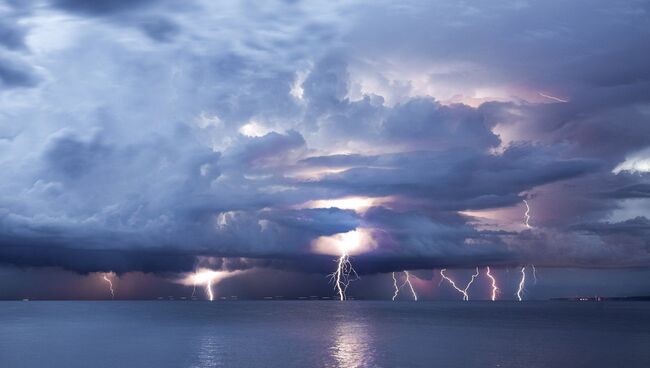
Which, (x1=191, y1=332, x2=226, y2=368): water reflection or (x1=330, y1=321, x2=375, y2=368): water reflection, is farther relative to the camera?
(x1=330, y1=321, x2=375, y2=368): water reflection

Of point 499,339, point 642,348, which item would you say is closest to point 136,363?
point 499,339

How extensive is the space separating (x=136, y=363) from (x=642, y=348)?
9358 centimetres

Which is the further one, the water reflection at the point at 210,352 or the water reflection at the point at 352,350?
the water reflection at the point at 352,350

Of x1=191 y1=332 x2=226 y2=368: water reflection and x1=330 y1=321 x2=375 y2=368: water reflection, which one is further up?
x1=191 y1=332 x2=226 y2=368: water reflection

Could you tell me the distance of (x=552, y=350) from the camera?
11762cm

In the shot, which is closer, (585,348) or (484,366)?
(484,366)

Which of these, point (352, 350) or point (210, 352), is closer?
point (210, 352)

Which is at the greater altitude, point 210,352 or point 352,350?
point 210,352

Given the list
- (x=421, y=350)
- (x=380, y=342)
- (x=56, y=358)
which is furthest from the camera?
(x=380, y=342)

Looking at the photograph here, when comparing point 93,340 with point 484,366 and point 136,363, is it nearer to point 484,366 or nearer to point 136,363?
point 136,363

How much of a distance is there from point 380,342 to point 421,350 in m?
19.8

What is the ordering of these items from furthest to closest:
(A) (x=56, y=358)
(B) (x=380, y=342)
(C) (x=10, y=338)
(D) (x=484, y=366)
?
1. (C) (x=10, y=338)
2. (B) (x=380, y=342)
3. (A) (x=56, y=358)
4. (D) (x=484, y=366)

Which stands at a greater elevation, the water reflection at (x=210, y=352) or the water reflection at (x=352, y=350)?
the water reflection at (x=210, y=352)

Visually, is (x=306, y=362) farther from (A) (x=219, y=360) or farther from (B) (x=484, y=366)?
(B) (x=484, y=366)
